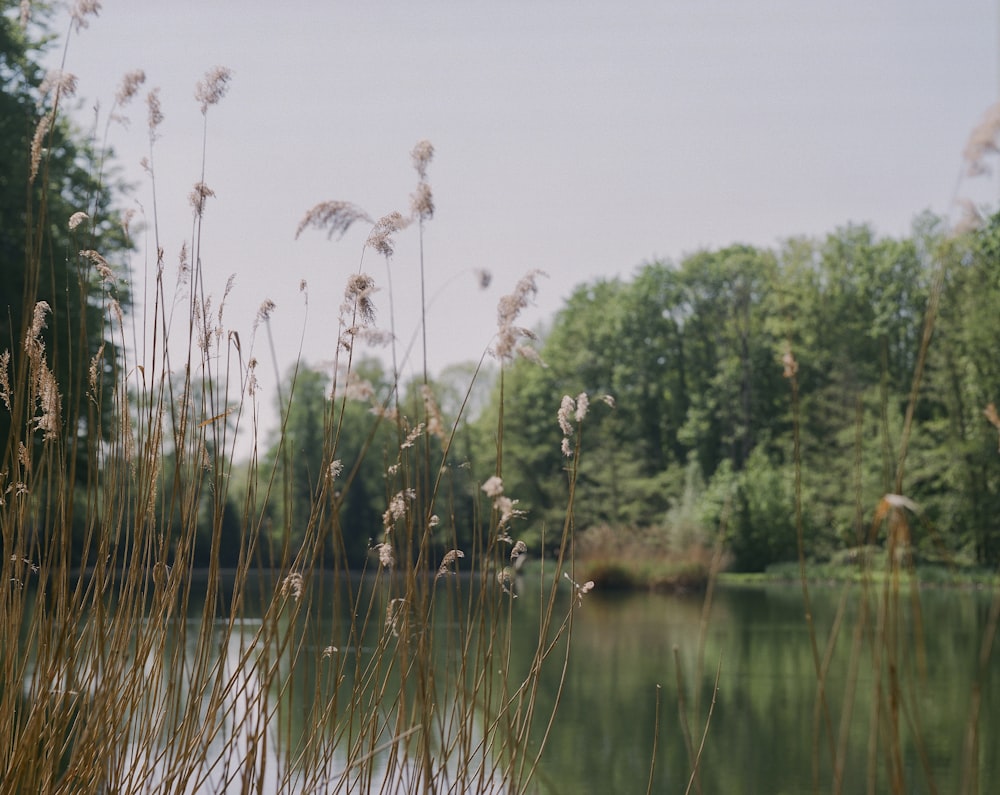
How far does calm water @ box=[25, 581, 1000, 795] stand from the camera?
603cm

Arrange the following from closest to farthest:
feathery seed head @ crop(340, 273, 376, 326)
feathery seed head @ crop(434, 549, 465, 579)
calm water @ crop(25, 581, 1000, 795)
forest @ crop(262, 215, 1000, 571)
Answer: feathery seed head @ crop(340, 273, 376, 326), feathery seed head @ crop(434, 549, 465, 579), calm water @ crop(25, 581, 1000, 795), forest @ crop(262, 215, 1000, 571)

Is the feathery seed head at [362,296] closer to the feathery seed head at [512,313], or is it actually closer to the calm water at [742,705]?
the feathery seed head at [512,313]

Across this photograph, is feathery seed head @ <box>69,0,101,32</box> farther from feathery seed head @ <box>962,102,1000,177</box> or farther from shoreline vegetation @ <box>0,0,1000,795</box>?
feathery seed head @ <box>962,102,1000,177</box>

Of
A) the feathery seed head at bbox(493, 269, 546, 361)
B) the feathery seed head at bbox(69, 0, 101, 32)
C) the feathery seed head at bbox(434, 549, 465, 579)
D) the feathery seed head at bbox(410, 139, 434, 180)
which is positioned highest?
the feathery seed head at bbox(69, 0, 101, 32)

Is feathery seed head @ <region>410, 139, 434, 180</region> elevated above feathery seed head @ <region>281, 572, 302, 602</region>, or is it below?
above

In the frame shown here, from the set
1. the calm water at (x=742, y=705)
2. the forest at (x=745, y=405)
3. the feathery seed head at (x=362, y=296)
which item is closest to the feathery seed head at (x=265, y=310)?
the feathery seed head at (x=362, y=296)

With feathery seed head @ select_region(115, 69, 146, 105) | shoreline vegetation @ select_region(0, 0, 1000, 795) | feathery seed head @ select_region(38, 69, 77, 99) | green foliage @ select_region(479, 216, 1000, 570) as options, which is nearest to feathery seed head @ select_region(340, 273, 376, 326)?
shoreline vegetation @ select_region(0, 0, 1000, 795)

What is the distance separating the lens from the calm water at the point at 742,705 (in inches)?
237

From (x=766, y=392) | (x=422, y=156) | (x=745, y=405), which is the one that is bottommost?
(x=422, y=156)

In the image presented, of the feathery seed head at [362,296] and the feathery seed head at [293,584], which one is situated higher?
the feathery seed head at [362,296]

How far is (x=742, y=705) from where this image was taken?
28.0ft

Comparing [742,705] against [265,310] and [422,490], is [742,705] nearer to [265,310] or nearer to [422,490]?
[422,490]

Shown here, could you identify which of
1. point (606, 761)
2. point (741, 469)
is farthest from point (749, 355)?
point (606, 761)

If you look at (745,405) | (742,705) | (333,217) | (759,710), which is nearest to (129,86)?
(333,217)
